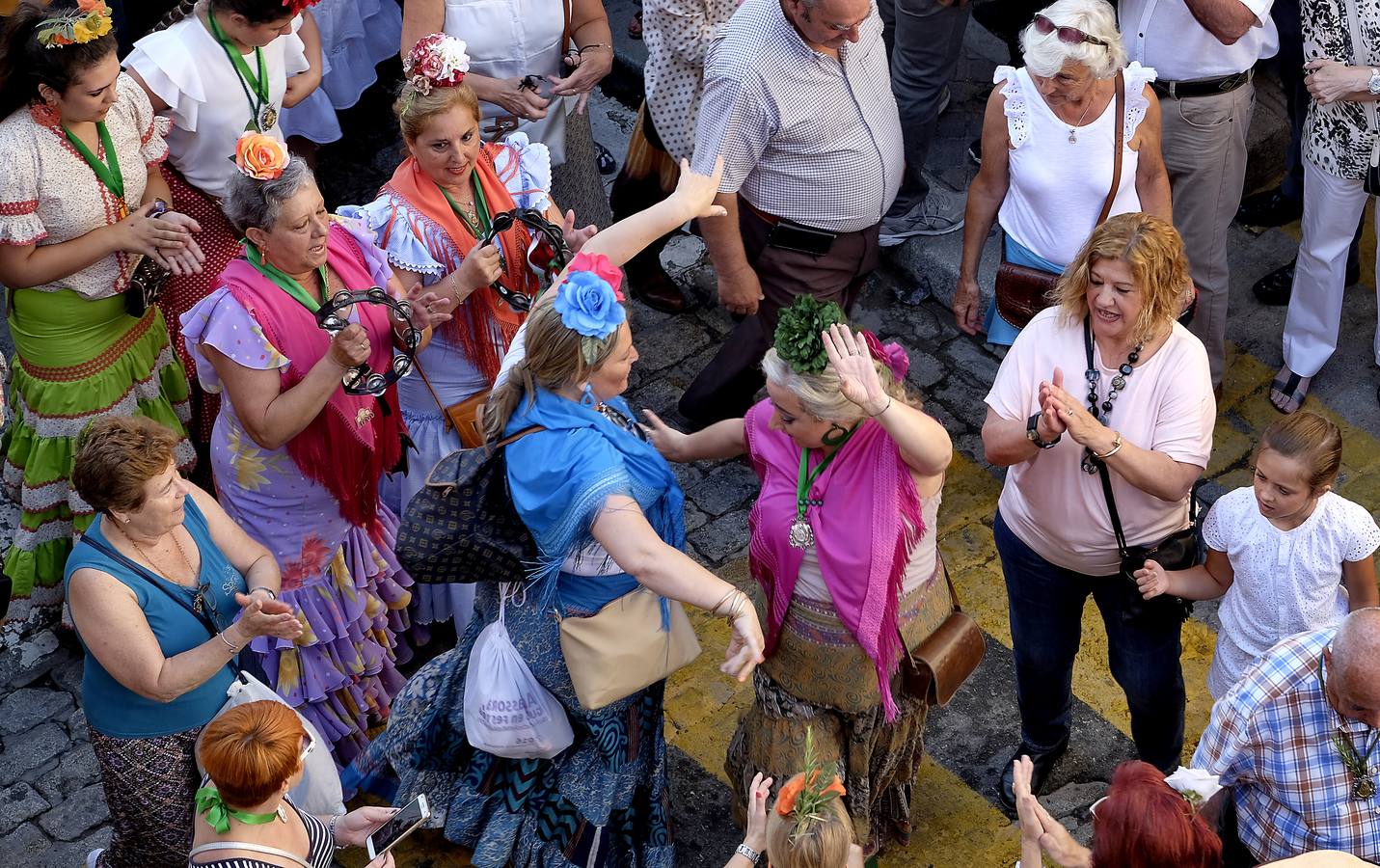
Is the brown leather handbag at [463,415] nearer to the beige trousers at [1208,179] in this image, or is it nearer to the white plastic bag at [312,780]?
the white plastic bag at [312,780]

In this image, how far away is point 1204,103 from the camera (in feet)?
18.1

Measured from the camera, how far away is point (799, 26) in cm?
493

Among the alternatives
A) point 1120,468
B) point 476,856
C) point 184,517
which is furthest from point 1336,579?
point 184,517

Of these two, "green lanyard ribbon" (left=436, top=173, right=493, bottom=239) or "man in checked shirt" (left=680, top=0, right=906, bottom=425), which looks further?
"man in checked shirt" (left=680, top=0, right=906, bottom=425)

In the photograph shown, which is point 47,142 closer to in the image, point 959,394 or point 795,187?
point 795,187

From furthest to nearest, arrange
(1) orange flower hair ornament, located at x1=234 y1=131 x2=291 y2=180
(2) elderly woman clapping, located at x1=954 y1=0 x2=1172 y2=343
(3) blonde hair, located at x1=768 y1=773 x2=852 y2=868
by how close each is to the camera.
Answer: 1. (2) elderly woman clapping, located at x1=954 y1=0 x2=1172 y2=343
2. (1) orange flower hair ornament, located at x1=234 y1=131 x2=291 y2=180
3. (3) blonde hair, located at x1=768 y1=773 x2=852 y2=868

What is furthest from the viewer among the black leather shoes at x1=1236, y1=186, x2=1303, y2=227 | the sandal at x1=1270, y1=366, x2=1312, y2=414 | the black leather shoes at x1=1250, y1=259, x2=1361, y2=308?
the black leather shoes at x1=1236, y1=186, x2=1303, y2=227

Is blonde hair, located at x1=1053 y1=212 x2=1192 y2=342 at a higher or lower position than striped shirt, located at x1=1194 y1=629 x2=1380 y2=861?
higher

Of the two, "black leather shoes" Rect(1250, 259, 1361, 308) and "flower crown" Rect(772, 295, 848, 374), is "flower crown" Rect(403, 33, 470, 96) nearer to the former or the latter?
"flower crown" Rect(772, 295, 848, 374)

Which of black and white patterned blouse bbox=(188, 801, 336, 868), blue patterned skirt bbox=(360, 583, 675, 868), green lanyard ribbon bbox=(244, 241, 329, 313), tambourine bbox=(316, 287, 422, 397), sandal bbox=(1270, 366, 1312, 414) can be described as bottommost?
sandal bbox=(1270, 366, 1312, 414)

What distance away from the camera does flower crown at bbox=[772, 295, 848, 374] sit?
3658 millimetres

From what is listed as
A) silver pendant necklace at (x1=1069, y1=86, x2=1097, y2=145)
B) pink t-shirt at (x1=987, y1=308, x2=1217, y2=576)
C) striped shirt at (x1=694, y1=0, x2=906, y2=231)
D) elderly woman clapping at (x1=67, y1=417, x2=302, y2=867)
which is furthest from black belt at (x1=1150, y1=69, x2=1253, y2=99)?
elderly woman clapping at (x1=67, y1=417, x2=302, y2=867)

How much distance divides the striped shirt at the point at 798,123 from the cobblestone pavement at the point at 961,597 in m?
1.24

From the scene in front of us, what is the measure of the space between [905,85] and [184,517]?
4.03 meters
